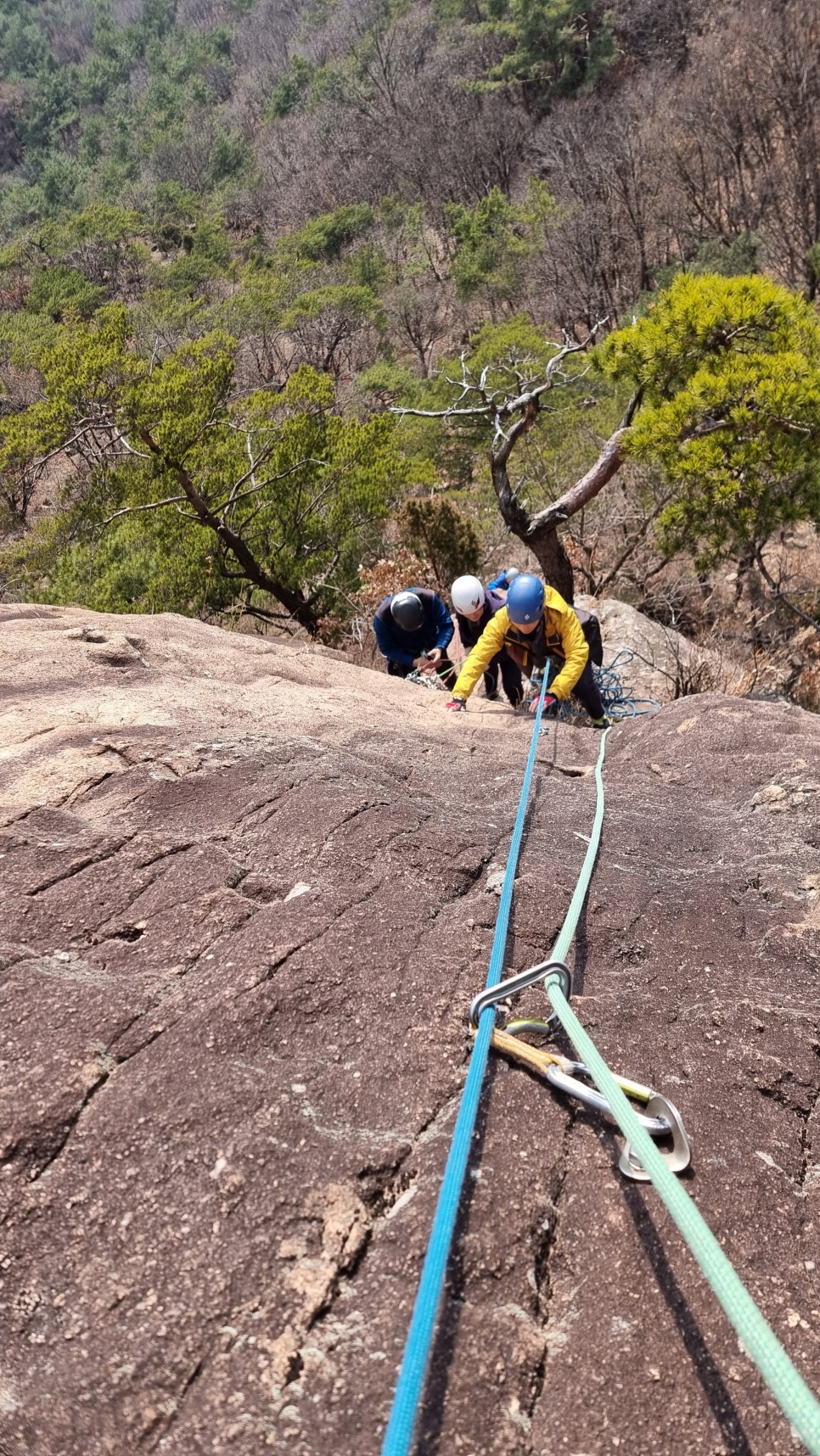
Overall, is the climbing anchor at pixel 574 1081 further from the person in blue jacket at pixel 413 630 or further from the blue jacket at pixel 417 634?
the blue jacket at pixel 417 634

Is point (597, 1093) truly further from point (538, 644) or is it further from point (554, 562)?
point (554, 562)

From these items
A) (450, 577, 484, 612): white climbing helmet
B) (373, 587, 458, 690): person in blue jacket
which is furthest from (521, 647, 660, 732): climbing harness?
(373, 587, 458, 690): person in blue jacket

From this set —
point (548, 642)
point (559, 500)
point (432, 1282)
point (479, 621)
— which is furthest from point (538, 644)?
point (432, 1282)

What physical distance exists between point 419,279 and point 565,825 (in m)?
43.9

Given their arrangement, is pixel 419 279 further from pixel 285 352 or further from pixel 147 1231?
pixel 147 1231

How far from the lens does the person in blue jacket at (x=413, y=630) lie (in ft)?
23.7

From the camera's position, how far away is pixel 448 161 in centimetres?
4425

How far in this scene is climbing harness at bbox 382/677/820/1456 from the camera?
109cm

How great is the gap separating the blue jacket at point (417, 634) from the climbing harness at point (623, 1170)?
5274mm

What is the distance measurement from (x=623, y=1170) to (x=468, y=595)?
5.23 meters

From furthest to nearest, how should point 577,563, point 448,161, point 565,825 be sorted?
point 448,161
point 577,563
point 565,825

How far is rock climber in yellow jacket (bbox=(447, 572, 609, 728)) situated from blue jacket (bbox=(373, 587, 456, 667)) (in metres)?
1.55

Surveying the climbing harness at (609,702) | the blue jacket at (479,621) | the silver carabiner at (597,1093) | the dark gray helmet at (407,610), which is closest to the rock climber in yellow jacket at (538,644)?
the climbing harness at (609,702)

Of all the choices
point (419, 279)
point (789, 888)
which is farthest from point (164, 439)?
point (419, 279)
